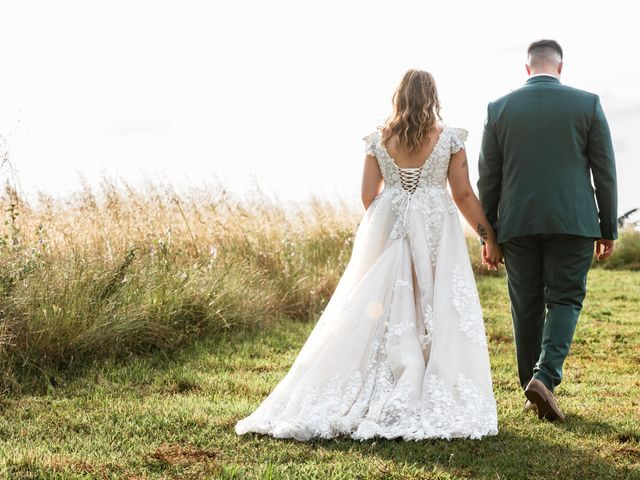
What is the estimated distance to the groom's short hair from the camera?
5145 mm

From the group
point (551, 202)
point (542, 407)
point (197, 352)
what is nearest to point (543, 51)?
point (551, 202)

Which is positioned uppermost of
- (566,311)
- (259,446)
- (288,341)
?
(566,311)

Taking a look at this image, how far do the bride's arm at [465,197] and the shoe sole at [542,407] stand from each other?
3.26 feet

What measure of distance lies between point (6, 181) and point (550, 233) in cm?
→ 526

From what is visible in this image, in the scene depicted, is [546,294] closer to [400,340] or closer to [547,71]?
[400,340]

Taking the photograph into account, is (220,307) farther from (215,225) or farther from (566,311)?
(566,311)

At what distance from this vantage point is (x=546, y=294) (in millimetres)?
5055

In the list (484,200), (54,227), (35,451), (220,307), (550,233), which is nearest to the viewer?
(35,451)

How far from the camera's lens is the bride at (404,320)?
4.39 metres

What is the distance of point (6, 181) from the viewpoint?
7.80 m

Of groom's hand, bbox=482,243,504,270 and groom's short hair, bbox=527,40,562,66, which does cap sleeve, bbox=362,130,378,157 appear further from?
groom's short hair, bbox=527,40,562,66

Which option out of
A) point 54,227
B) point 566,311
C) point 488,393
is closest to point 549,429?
point 488,393

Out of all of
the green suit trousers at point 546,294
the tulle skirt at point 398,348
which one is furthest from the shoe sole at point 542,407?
the tulle skirt at point 398,348

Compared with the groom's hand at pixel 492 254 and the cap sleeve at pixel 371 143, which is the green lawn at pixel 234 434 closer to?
the groom's hand at pixel 492 254
